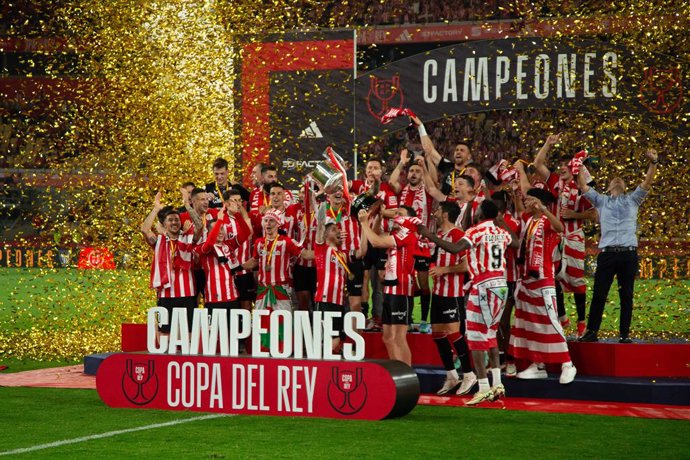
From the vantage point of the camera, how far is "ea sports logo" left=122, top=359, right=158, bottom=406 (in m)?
9.17

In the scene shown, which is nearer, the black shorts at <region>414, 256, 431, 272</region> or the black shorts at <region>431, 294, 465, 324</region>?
the black shorts at <region>431, 294, 465, 324</region>

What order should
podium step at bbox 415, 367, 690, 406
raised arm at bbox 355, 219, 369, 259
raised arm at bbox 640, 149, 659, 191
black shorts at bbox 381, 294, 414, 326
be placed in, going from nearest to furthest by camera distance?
podium step at bbox 415, 367, 690, 406 → black shorts at bbox 381, 294, 414, 326 → raised arm at bbox 640, 149, 659, 191 → raised arm at bbox 355, 219, 369, 259

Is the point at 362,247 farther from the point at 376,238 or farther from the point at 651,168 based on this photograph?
the point at 651,168

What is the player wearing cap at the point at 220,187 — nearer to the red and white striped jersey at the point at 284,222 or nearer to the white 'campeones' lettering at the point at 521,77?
the red and white striped jersey at the point at 284,222

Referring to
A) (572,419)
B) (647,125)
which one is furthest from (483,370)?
(647,125)

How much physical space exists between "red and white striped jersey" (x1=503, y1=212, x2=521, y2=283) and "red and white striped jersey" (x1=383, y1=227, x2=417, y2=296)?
3.27 feet

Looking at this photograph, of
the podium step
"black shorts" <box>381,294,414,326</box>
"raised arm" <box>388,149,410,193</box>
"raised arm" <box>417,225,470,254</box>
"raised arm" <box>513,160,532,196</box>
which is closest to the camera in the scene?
"raised arm" <box>417,225,470,254</box>

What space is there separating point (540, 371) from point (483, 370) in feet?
3.20

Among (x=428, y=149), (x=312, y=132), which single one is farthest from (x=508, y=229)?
(x=312, y=132)

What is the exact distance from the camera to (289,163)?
1335 centimetres

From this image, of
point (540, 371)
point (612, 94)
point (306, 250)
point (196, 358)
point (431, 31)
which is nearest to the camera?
point (196, 358)

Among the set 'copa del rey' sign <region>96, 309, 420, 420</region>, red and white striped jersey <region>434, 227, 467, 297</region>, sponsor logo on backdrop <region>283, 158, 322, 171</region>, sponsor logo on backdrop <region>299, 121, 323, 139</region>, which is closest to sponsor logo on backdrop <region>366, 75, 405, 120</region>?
sponsor logo on backdrop <region>299, 121, 323, 139</region>

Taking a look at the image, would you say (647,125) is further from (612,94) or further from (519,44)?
(519,44)

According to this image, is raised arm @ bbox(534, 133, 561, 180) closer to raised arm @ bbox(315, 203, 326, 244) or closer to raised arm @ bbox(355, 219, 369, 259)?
raised arm @ bbox(355, 219, 369, 259)
